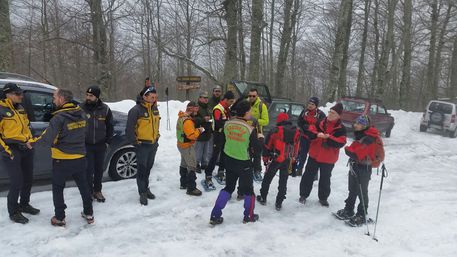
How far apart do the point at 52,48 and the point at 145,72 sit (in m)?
10.9

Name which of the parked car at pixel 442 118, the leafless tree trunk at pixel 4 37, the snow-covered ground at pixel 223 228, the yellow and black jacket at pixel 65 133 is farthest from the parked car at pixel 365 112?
the leafless tree trunk at pixel 4 37

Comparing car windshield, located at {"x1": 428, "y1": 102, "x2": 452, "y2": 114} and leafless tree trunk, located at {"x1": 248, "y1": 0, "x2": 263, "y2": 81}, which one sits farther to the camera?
car windshield, located at {"x1": 428, "y1": 102, "x2": 452, "y2": 114}

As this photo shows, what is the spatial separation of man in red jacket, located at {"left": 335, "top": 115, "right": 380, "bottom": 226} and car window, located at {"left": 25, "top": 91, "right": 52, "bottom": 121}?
489 centimetres

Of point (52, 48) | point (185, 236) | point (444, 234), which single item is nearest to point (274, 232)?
point (185, 236)

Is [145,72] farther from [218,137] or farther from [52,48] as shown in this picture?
[218,137]

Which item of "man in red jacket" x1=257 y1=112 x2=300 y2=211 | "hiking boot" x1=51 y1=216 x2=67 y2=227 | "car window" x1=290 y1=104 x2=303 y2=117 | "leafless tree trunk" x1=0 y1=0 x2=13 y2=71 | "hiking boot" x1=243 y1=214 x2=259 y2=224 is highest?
"leafless tree trunk" x1=0 y1=0 x2=13 y2=71

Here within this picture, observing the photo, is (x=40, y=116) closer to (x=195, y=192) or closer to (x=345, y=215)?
(x=195, y=192)

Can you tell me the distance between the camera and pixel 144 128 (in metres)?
5.20

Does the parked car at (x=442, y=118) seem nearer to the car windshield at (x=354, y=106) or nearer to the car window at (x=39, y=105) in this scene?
the car windshield at (x=354, y=106)

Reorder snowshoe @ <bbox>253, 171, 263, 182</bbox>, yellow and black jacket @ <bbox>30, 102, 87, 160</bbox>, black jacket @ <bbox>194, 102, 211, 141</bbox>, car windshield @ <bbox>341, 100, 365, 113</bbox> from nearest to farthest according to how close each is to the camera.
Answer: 1. yellow and black jacket @ <bbox>30, 102, 87, 160</bbox>
2. black jacket @ <bbox>194, 102, 211, 141</bbox>
3. snowshoe @ <bbox>253, 171, 263, 182</bbox>
4. car windshield @ <bbox>341, 100, 365, 113</bbox>

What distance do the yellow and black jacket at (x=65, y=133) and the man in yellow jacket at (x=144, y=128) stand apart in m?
0.81

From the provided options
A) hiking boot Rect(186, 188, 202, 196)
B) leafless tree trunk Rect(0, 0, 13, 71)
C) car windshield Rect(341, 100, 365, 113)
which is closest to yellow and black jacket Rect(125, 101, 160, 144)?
hiking boot Rect(186, 188, 202, 196)

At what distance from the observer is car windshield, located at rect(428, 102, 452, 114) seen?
17.1 m

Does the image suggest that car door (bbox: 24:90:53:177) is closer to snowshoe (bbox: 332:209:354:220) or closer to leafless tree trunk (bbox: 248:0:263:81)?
snowshoe (bbox: 332:209:354:220)
